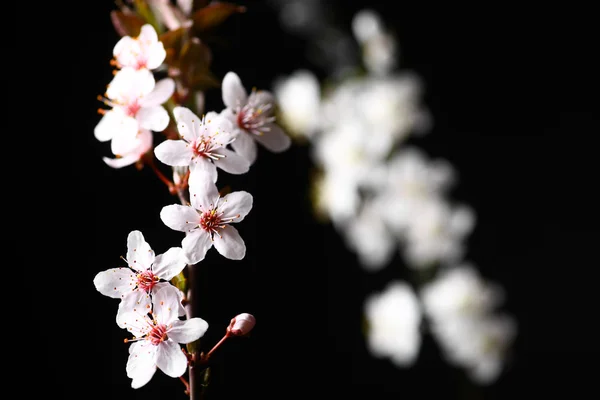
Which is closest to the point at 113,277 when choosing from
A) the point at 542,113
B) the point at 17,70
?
the point at 17,70

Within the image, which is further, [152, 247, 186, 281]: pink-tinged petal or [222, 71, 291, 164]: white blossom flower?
[222, 71, 291, 164]: white blossom flower

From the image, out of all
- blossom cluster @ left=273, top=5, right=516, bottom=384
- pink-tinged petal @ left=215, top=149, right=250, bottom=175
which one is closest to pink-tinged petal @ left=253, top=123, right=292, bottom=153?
pink-tinged petal @ left=215, top=149, right=250, bottom=175

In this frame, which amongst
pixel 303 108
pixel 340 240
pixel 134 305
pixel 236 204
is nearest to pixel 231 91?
pixel 236 204

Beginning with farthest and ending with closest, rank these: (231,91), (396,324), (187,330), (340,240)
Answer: (340,240) → (396,324) → (231,91) → (187,330)

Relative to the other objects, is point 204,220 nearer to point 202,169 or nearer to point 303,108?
point 202,169

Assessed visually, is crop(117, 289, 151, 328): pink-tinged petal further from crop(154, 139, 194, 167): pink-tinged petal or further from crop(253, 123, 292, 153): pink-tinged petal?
crop(253, 123, 292, 153): pink-tinged petal

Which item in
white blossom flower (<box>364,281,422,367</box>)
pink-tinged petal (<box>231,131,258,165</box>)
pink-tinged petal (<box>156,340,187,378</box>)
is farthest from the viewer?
white blossom flower (<box>364,281,422,367</box>)

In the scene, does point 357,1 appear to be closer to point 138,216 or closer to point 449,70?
point 449,70
